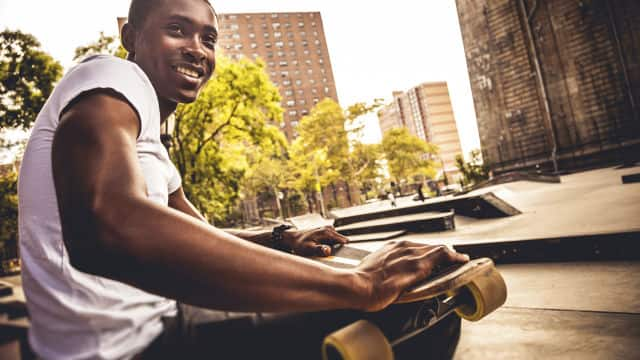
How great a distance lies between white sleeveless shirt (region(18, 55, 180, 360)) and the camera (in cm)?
93

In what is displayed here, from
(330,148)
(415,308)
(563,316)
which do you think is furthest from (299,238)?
(330,148)

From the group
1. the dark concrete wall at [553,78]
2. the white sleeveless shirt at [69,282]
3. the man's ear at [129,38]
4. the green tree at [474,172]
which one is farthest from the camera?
the green tree at [474,172]

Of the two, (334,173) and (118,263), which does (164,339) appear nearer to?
(118,263)

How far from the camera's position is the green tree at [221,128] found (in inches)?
616

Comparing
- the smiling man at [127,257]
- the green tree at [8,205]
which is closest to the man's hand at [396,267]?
the smiling man at [127,257]

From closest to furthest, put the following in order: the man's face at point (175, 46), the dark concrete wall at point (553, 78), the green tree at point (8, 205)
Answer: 1. the man's face at point (175, 46)
2. the green tree at point (8, 205)
3. the dark concrete wall at point (553, 78)

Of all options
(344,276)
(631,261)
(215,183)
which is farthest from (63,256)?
(215,183)

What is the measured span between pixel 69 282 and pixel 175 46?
3.27ft

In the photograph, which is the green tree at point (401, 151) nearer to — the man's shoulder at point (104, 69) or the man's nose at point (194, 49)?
the man's nose at point (194, 49)

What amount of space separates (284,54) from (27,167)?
78.6 meters

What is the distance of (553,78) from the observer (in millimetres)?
20781

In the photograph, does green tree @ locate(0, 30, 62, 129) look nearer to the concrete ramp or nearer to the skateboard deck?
the concrete ramp

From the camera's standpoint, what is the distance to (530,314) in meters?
2.23

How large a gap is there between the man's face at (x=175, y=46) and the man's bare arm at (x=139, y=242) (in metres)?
0.52
